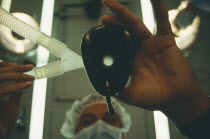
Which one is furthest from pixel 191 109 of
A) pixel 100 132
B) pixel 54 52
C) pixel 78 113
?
pixel 78 113

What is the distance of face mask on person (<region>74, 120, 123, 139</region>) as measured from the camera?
127 centimetres

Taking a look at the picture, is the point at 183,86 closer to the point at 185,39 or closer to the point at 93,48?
the point at 93,48

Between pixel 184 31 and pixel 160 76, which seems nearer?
pixel 160 76

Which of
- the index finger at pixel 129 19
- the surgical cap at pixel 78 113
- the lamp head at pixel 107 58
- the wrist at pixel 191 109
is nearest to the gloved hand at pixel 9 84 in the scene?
the lamp head at pixel 107 58

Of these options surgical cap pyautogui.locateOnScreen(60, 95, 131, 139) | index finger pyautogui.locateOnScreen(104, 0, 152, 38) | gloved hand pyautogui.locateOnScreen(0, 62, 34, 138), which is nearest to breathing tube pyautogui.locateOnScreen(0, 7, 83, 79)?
gloved hand pyautogui.locateOnScreen(0, 62, 34, 138)

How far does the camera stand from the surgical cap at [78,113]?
4.91 ft

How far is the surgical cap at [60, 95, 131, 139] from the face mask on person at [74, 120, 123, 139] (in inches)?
6.2

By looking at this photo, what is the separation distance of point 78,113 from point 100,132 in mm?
340

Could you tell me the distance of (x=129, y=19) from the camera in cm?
66

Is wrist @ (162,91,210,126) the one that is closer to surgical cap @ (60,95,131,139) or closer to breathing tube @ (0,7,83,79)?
breathing tube @ (0,7,83,79)

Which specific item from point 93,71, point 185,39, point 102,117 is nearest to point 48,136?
point 102,117

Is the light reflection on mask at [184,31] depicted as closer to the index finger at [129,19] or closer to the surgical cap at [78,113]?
the surgical cap at [78,113]

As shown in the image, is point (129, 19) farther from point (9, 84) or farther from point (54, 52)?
point (9, 84)

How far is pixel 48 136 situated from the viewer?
61.3 inches
